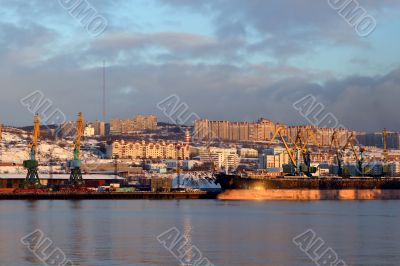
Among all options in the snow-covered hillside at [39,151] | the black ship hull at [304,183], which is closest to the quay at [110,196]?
the black ship hull at [304,183]

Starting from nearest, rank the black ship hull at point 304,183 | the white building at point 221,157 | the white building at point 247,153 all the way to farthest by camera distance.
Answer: the black ship hull at point 304,183 < the white building at point 221,157 < the white building at point 247,153

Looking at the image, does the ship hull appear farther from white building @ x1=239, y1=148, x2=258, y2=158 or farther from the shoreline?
white building @ x1=239, y1=148, x2=258, y2=158

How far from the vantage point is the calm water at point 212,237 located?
24922 mm

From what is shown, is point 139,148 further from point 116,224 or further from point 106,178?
point 116,224

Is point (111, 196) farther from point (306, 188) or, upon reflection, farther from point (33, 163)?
point (306, 188)

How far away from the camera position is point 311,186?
8100 centimetres

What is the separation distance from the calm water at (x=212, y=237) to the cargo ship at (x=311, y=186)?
31039mm

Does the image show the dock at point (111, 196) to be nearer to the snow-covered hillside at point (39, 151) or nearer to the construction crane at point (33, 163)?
the construction crane at point (33, 163)

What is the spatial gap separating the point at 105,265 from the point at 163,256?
8.05 feet

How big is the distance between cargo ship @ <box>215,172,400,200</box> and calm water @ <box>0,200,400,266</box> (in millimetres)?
31039

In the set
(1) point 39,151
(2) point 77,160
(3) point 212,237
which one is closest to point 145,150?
(1) point 39,151

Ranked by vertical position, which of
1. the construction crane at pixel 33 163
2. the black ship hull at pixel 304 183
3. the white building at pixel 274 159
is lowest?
the black ship hull at pixel 304 183

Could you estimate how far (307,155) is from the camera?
9319 centimetres

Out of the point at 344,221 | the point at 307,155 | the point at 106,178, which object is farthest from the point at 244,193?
the point at 344,221
